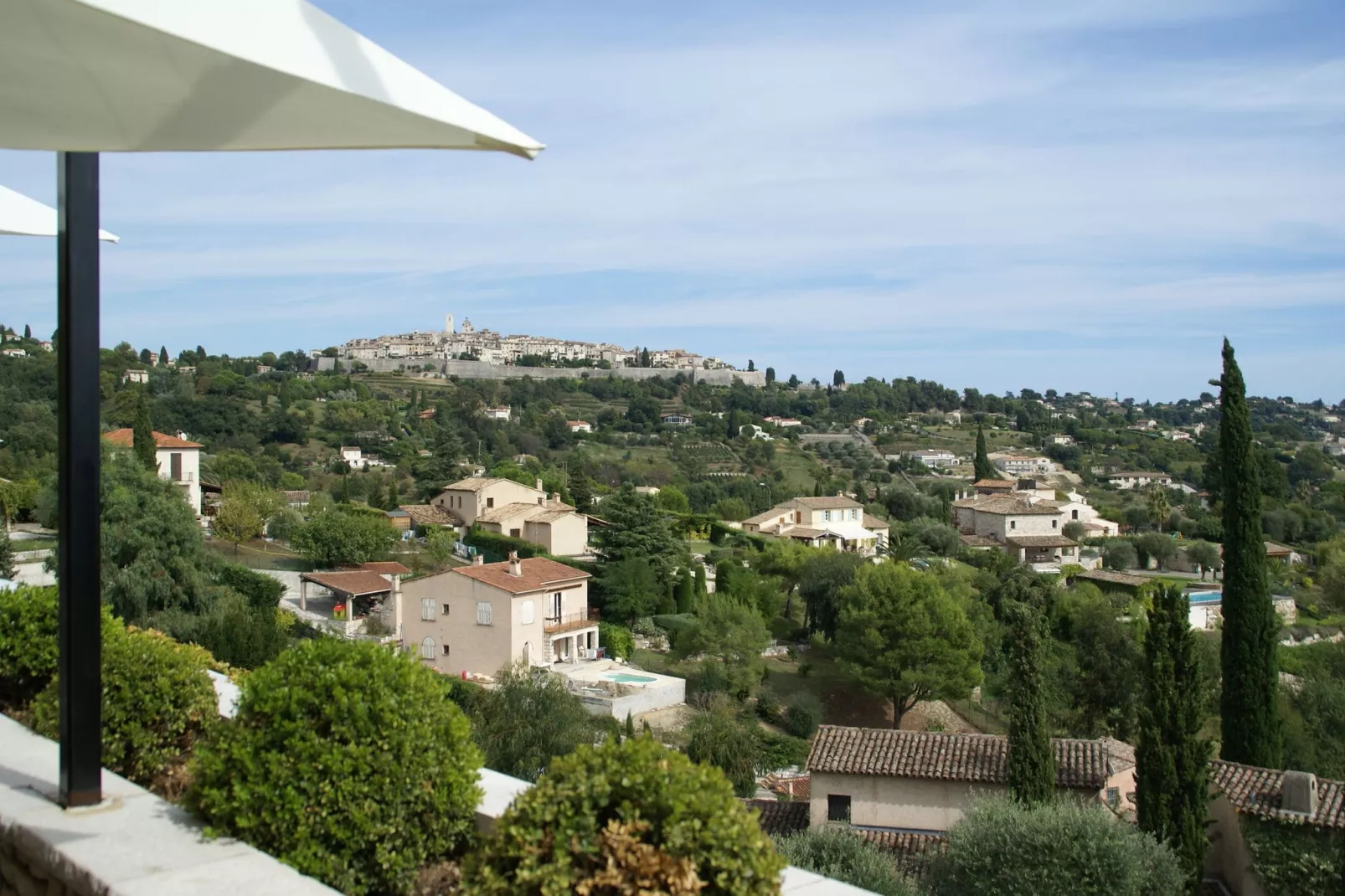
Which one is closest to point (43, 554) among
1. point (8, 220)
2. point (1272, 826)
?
point (8, 220)

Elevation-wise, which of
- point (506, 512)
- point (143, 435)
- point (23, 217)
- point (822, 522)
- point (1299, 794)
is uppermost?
point (23, 217)

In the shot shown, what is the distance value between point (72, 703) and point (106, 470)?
20.3m

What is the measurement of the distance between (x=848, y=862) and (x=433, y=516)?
3553 centimetres

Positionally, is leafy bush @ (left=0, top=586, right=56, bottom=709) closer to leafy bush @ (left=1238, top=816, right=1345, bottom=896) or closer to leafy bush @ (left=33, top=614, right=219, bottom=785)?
leafy bush @ (left=33, top=614, right=219, bottom=785)

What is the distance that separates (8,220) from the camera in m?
5.29

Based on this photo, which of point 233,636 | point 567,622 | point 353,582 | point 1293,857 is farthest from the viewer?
point 567,622

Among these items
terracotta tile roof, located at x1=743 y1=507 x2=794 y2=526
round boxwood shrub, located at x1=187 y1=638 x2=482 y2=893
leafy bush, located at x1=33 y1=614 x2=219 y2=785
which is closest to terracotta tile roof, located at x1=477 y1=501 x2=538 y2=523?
terracotta tile roof, located at x1=743 y1=507 x2=794 y2=526

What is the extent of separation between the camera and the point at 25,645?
16.3 ft

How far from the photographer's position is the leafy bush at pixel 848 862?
36.1 ft

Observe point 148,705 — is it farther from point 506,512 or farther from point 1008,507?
point 1008,507

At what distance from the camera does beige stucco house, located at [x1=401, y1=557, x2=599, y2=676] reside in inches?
1125

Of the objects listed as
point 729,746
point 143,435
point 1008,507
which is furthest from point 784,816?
point 1008,507

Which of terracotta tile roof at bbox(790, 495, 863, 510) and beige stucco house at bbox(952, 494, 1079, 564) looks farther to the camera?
beige stucco house at bbox(952, 494, 1079, 564)

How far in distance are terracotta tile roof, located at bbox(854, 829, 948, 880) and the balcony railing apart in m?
15.4
